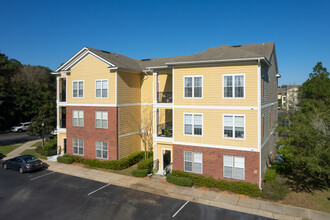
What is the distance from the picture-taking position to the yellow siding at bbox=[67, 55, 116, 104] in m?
22.8

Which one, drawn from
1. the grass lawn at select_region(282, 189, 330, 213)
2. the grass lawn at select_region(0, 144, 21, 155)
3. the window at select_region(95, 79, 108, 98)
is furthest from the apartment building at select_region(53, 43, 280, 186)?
the grass lawn at select_region(0, 144, 21, 155)

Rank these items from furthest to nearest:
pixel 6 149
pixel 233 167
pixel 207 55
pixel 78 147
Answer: pixel 6 149
pixel 78 147
pixel 207 55
pixel 233 167

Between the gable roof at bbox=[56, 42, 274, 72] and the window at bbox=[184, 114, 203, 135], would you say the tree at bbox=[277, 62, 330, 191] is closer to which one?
the gable roof at bbox=[56, 42, 274, 72]

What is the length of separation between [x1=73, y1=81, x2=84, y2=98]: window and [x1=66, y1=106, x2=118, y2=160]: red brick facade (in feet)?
4.59

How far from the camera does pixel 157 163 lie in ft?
68.0

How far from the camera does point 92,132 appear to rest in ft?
78.6

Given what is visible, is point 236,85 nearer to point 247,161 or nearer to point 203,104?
point 203,104

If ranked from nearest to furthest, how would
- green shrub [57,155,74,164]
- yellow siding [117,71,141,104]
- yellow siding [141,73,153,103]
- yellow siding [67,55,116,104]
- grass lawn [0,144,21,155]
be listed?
yellow siding [67,55,116,104], yellow siding [117,71,141,104], green shrub [57,155,74,164], yellow siding [141,73,153,103], grass lawn [0,144,21,155]

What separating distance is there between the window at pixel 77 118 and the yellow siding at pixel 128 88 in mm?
5090

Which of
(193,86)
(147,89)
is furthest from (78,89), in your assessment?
(193,86)

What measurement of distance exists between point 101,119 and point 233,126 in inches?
522

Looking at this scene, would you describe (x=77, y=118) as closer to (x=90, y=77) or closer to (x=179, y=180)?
(x=90, y=77)

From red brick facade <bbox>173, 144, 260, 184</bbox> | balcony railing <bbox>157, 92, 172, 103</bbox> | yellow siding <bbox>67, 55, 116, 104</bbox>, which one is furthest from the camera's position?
yellow siding <bbox>67, 55, 116, 104</bbox>

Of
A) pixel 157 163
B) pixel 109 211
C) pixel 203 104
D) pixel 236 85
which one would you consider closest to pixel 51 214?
pixel 109 211
